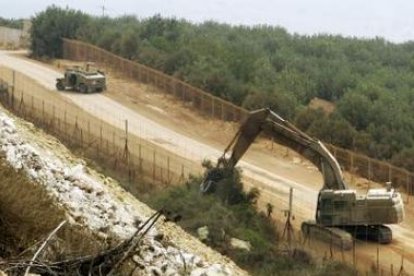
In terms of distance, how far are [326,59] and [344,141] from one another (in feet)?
92.2

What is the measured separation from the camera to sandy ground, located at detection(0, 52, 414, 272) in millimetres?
28523

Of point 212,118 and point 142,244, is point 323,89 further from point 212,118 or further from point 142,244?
point 142,244

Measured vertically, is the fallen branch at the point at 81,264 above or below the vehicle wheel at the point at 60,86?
above

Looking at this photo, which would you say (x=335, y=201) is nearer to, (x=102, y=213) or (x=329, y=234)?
(x=329, y=234)

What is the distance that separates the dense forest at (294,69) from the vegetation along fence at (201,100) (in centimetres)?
105

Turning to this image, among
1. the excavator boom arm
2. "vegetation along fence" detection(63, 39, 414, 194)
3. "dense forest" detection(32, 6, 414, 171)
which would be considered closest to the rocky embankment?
the excavator boom arm

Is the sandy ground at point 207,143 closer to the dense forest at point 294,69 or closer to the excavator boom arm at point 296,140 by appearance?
the excavator boom arm at point 296,140

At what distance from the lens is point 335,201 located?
24922 mm

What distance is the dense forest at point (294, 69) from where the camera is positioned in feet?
135

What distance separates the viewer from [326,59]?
67.1 metres

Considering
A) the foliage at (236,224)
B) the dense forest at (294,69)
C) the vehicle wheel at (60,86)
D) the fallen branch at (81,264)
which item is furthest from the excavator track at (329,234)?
the vehicle wheel at (60,86)

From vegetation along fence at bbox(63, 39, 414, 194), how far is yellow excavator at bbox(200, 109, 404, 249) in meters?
9.56

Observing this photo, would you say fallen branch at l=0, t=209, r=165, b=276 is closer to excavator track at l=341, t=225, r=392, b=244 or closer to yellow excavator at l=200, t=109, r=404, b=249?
yellow excavator at l=200, t=109, r=404, b=249

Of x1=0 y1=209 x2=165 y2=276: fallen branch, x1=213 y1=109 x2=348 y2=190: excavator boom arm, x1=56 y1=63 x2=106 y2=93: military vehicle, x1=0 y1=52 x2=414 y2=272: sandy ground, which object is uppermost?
x1=0 y1=209 x2=165 y2=276: fallen branch
